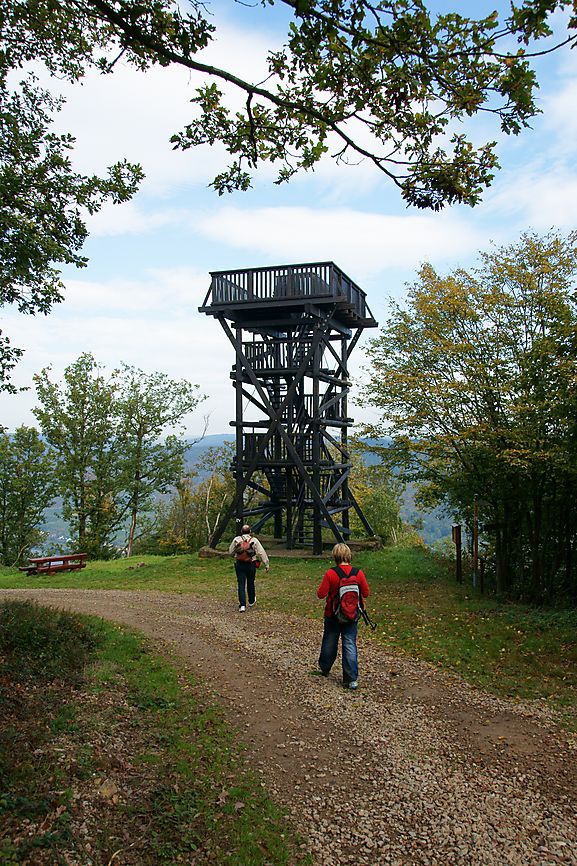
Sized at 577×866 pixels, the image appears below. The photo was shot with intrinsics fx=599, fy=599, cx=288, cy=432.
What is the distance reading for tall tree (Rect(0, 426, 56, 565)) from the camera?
29.1 m

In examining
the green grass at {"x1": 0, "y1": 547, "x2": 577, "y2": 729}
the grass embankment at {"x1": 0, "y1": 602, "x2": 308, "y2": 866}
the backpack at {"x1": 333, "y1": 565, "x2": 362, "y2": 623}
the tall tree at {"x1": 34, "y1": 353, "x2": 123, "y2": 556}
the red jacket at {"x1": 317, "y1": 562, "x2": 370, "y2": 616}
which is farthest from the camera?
the tall tree at {"x1": 34, "y1": 353, "x2": 123, "y2": 556}

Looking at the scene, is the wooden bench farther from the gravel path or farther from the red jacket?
the red jacket

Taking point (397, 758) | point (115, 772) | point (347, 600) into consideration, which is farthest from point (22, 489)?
point (397, 758)

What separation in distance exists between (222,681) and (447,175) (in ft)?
20.6

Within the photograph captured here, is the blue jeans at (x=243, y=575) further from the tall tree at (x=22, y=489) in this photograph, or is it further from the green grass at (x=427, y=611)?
the tall tree at (x=22, y=489)

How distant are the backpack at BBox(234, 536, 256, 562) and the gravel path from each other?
2.18 meters

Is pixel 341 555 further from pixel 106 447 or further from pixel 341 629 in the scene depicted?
pixel 106 447

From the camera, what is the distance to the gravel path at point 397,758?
A: 4484 millimetres

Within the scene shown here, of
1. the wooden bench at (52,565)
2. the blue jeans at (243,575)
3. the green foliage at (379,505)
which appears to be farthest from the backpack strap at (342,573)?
the green foliage at (379,505)

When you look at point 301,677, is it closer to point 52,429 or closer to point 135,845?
point 135,845

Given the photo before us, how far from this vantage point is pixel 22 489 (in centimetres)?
2897

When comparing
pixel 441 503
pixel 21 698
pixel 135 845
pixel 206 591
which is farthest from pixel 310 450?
pixel 135 845

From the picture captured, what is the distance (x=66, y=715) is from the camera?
5.75 m

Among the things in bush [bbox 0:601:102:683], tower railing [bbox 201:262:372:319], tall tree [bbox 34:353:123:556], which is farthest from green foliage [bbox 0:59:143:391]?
tall tree [bbox 34:353:123:556]
